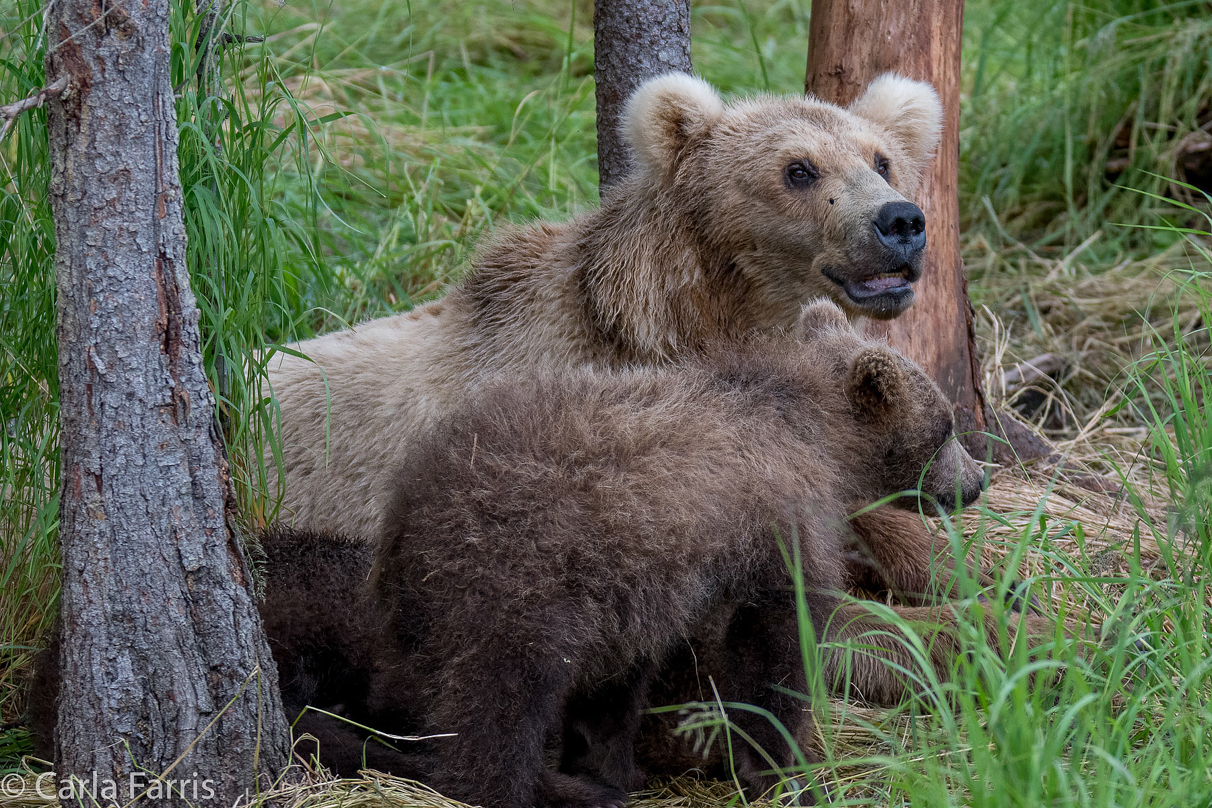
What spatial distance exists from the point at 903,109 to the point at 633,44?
122 centimetres

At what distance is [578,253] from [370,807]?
2.06 meters

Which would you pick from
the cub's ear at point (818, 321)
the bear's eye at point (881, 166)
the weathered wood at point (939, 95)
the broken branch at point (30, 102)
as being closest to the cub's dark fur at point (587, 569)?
the cub's ear at point (818, 321)

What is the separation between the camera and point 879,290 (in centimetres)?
376

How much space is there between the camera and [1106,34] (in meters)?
7.23

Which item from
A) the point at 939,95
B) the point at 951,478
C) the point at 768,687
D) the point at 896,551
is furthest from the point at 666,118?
the point at 768,687

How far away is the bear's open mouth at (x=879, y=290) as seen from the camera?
375 cm

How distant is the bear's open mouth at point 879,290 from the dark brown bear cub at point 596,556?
0.49 meters

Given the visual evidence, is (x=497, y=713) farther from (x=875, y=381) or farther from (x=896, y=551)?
(x=896, y=551)

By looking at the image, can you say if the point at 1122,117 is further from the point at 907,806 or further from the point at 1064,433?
the point at 907,806

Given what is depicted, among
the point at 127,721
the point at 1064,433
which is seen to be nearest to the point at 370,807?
the point at 127,721

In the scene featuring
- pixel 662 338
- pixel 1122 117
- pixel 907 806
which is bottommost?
pixel 907 806

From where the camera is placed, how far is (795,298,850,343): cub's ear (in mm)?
3592

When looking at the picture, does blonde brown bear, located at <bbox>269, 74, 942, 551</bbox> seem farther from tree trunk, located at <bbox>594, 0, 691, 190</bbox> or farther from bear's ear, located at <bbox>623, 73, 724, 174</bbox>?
tree trunk, located at <bbox>594, 0, 691, 190</bbox>

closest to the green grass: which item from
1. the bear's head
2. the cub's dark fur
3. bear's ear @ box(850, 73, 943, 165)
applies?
the cub's dark fur
